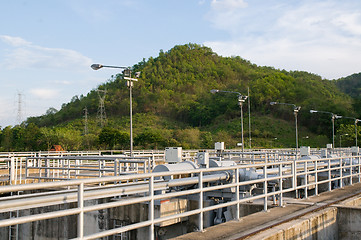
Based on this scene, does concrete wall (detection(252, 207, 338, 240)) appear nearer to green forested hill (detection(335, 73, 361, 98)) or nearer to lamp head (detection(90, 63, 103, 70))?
lamp head (detection(90, 63, 103, 70))

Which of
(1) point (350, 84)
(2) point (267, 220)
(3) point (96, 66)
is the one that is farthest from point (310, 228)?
(1) point (350, 84)

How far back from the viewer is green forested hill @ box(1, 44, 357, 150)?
7706 cm

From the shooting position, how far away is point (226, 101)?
448 ft

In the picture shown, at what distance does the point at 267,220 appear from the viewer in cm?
768

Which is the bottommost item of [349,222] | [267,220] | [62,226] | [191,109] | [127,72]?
[62,226]

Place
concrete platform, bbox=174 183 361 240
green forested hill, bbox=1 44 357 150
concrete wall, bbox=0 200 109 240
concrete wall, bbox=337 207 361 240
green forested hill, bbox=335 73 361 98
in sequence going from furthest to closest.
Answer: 1. green forested hill, bbox=335 73 361 98
2. green forested hill, bbox=1 44 357 150
3. concrete wall, bbox=0 200 109 240
4. concrete wall, bbox=337 207 361 240
5. concrete platform, bbox=174 183 361 240

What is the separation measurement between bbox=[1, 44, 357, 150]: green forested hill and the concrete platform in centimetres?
6079

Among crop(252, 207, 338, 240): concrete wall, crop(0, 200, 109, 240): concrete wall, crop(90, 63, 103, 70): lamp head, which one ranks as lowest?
crop(0, 200, 109, 240): concrete wall

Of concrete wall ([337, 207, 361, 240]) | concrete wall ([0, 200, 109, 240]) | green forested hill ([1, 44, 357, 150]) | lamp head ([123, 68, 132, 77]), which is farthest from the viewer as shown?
green forested hill ([1, 44, 357, 150])

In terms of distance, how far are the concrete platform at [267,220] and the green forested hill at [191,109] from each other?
60790mm

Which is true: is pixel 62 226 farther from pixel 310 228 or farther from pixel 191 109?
pixel 191 109

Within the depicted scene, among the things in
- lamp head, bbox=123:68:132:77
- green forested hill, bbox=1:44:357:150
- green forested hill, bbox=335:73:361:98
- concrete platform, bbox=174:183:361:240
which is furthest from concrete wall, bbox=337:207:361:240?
green forested hill, bbox=335:73:361:98

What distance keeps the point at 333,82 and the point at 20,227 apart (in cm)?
18114

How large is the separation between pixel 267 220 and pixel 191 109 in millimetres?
138598
